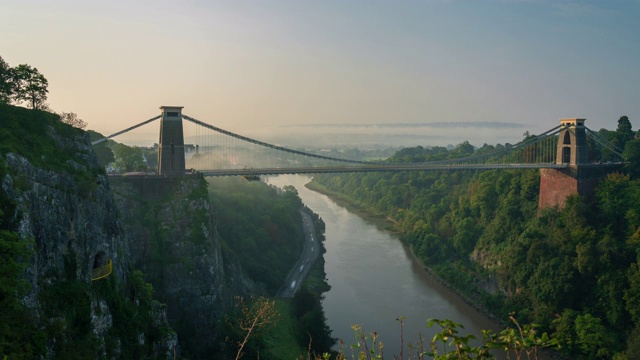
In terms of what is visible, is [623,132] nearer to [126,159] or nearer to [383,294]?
[383,294]

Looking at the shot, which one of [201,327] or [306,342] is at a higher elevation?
[201,327]

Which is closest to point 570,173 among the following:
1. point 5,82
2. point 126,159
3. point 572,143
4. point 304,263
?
point 572,143

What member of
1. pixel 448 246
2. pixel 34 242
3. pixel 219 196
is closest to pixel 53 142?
pixel 34 242

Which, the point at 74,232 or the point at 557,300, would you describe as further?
the point at 557,300

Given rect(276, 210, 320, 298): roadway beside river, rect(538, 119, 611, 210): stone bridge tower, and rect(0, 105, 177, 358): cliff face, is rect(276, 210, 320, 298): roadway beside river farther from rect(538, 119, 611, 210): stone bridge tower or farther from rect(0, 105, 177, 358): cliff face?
rect(538, 119, 611, 210): stone bridge tower

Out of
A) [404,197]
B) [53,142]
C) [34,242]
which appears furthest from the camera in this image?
[404,197]

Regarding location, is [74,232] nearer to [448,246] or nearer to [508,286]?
[508,286]

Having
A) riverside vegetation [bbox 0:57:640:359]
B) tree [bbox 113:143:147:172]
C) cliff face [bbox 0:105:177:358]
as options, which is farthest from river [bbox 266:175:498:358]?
tree [bbox 113:143:147:172]

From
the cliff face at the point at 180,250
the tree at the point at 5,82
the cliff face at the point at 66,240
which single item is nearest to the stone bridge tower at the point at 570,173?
the cliff face at the point at 180,250
